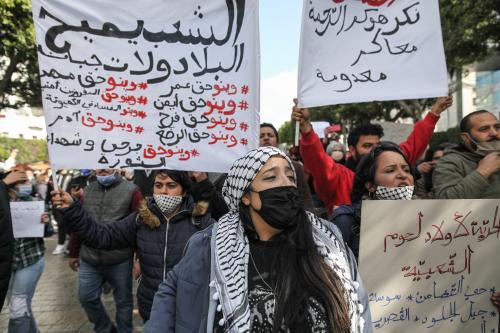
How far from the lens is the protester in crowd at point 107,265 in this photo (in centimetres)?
450

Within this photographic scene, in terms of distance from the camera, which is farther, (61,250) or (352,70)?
(61,250)

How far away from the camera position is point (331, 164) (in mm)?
3357

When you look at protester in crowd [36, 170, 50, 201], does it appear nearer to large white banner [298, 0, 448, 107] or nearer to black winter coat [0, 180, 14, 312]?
black winter coat [0, 180, 14, 312]

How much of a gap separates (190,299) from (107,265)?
2922 millimetres

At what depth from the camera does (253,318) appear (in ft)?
5.79

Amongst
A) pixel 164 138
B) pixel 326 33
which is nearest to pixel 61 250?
pixel 164 138

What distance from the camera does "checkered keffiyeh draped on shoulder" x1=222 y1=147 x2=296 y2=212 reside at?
1972 millimetres

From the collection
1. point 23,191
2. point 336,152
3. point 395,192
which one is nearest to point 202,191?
point 395,192

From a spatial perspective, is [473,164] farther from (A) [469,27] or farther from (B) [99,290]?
(A) [469,27]

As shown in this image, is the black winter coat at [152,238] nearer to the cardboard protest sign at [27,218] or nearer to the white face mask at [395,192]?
the cardboard protest sign at [27,218]

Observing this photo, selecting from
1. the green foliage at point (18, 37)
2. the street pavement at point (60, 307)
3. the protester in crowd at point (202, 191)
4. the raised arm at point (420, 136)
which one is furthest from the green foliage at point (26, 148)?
the raised arm at point (420, 136)

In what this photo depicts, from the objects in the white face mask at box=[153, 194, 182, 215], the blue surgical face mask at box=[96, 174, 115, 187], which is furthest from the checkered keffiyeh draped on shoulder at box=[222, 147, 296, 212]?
the blue surgical face mask at box=[96, 174, 115, 187]

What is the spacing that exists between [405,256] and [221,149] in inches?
55.0

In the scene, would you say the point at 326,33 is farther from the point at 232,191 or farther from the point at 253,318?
the point at 253,318
